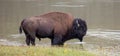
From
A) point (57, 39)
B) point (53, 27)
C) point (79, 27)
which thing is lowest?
point (57, 39)

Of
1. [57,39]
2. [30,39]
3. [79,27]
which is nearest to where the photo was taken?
[30,39]

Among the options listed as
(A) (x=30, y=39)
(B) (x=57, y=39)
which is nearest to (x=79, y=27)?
(B) (x=57, y=39)

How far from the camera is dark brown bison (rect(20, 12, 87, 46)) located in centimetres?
1661

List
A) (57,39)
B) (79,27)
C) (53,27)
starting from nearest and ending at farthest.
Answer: (53,27), (57,39), (79,27)

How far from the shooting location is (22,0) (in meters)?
71.1

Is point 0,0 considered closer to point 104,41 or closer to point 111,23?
point 111,23

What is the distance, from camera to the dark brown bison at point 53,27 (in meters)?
16.6

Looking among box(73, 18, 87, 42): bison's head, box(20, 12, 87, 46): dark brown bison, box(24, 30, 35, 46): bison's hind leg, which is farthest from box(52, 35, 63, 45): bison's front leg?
box(24, 30, 35, 46): bison's hind leg

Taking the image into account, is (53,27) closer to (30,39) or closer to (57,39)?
(57,39)

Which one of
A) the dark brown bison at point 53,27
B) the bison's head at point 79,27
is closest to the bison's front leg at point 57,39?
the dark brown bison at point 53,27

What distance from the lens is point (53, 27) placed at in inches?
664

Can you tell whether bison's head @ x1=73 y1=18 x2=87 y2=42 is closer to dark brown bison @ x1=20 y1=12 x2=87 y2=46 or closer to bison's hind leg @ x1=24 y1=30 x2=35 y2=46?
dark brown bison @ x1=20 y1=12 x2=87 y2=46

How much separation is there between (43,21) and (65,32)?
44.2 inches

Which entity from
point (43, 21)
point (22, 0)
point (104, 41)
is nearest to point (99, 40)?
point (104, 41)
